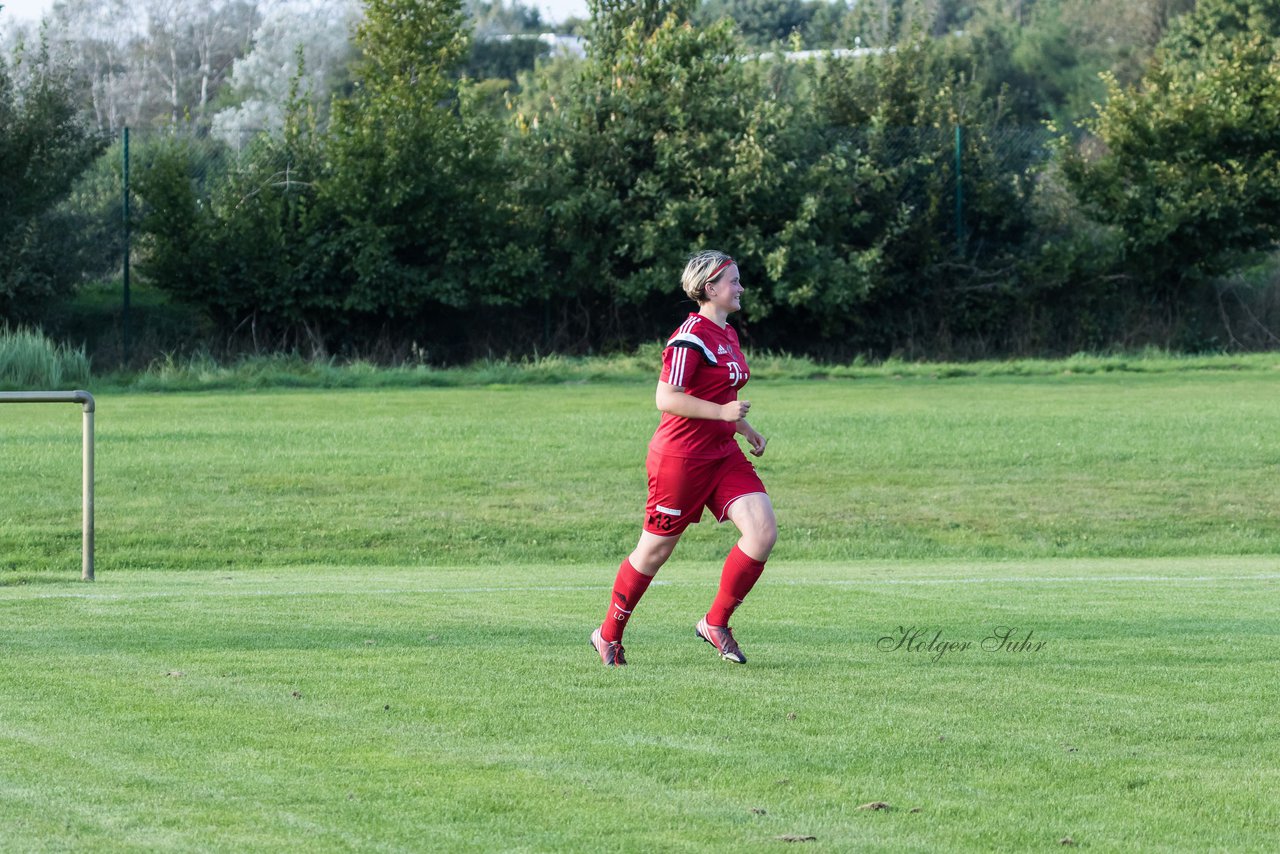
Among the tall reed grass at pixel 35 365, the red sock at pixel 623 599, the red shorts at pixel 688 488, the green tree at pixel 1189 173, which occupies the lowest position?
the tall reed grass at pixel 35 365

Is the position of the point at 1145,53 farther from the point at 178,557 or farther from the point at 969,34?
the point at 178,557

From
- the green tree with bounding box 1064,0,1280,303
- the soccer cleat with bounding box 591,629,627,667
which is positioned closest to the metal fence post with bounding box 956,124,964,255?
the green tree with bounding box 1064,0,1280,303

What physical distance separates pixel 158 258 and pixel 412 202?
4.81 meters

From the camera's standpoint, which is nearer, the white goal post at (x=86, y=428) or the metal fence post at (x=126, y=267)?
the white goal post at (x=86, y=428)

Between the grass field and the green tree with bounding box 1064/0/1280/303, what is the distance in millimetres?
15538

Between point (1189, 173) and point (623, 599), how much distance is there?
29.3 meters

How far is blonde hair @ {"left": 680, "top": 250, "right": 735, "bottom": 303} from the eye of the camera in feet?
25.4

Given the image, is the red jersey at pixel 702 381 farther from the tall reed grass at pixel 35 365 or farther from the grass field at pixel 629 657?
the tall reed grass at pixel 35 365

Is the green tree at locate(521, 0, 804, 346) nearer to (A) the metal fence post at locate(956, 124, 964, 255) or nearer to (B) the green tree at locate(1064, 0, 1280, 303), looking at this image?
(A) the metal fence post at locate(956, 124, 964, 255)

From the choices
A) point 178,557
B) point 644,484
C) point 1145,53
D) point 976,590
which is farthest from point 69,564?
point 1145,53

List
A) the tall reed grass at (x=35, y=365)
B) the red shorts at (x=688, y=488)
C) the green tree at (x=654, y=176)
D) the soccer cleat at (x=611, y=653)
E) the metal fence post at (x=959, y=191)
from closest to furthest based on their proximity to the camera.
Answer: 1. the soccer cleat at (x=611, y=653)
2. the red shorts at (x=688, y=488)
3. the tall reed grass at (x=35, y=365)
4. the green tree at (x=654, y=176)
5. the metal fence post at (x=959, y=191)

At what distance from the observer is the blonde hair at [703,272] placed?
7.73 metres

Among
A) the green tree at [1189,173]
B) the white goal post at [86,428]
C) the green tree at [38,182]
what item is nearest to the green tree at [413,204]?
the green tree at [38,182]

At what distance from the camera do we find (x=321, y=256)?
104 ft
